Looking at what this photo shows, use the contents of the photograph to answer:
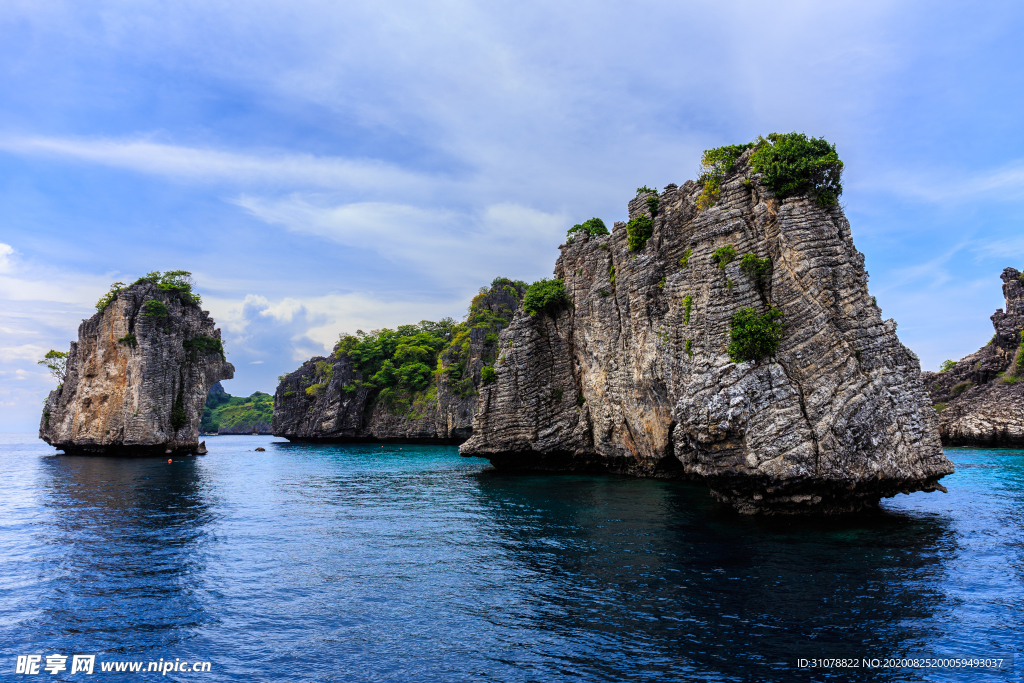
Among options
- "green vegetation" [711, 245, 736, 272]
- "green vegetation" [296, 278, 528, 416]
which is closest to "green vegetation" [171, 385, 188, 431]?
"green vegetation" [296, 278, 528, 416]

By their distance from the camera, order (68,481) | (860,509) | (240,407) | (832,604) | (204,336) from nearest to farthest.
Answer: (832,604) < (860,509) < (68,481) < (204,336) < (240,407)

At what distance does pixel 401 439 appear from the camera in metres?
103

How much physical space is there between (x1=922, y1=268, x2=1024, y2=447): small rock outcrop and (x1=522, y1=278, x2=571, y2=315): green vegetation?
59870 millimetres

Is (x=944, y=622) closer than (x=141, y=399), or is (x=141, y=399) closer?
(x=944, y=622)

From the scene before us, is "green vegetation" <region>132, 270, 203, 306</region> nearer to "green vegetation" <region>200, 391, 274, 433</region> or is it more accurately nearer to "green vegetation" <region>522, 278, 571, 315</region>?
"green vegetation" <region>522, 278, 571, 315</region>

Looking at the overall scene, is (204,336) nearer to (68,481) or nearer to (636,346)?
(68,481)

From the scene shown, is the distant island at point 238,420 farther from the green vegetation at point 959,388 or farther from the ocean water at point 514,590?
the green vegetation at point 959,388

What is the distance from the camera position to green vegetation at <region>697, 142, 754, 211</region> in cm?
3278

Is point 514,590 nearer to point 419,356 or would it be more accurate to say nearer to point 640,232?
point 640,232

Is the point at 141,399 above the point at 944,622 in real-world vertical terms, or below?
above

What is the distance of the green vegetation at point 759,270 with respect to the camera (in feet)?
90.6

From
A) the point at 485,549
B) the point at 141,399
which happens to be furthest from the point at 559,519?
the point at 141,399

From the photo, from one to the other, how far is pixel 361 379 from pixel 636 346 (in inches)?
3078

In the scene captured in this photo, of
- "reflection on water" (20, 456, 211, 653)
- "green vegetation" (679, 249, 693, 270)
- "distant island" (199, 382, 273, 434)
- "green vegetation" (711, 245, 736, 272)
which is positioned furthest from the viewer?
"distant island" (199, 382, 273, 434)
